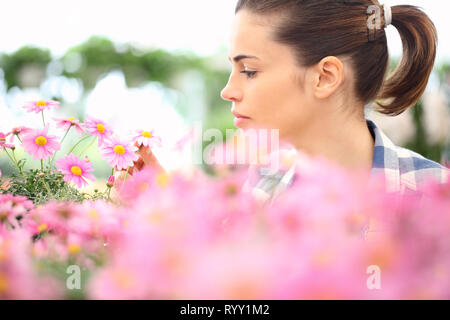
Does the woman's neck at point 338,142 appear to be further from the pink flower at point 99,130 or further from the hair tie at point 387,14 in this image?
the pink flower at point 99,130

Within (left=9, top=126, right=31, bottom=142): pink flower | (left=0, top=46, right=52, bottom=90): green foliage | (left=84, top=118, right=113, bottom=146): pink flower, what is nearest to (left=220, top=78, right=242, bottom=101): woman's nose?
(left=84, top=118, right=113, bottom=146): pink flower

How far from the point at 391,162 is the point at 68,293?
684 millimetres

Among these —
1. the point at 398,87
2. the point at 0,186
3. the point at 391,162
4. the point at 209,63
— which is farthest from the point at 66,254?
the point at 209,63

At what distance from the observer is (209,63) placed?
655cm

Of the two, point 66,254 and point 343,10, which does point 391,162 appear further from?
point 66,254

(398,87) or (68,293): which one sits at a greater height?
(398,87)

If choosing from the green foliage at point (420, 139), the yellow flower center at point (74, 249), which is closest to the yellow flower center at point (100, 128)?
the yellow flower center at point (74, 249)

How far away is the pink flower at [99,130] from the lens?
2.20 feet

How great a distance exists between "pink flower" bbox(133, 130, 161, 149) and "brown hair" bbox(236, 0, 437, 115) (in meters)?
0.34

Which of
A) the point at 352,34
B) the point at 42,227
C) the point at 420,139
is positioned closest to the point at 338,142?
the point at 352,34

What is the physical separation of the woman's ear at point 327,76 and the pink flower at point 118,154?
41 centimetres

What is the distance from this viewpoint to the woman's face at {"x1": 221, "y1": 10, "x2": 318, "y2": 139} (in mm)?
836
